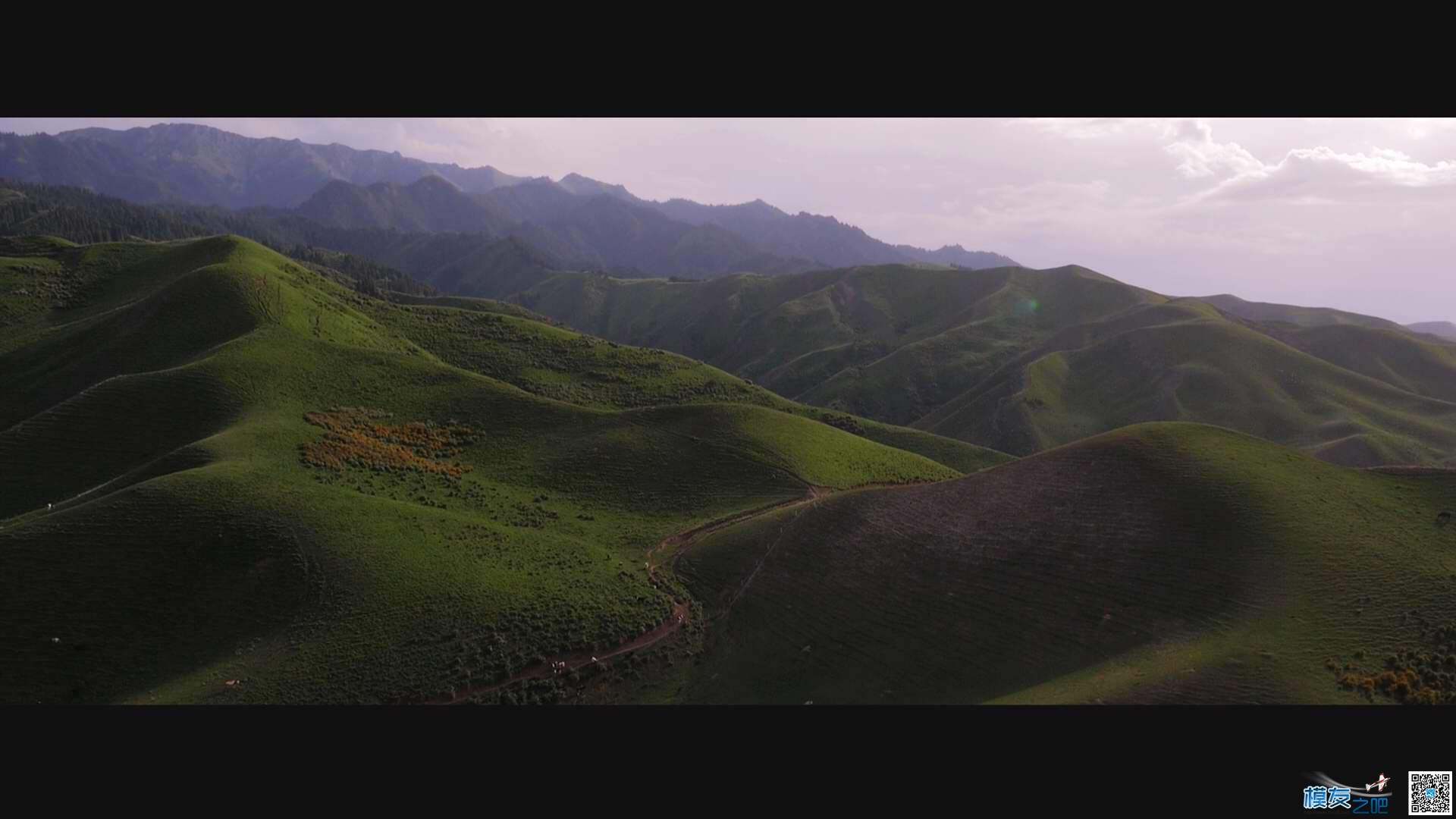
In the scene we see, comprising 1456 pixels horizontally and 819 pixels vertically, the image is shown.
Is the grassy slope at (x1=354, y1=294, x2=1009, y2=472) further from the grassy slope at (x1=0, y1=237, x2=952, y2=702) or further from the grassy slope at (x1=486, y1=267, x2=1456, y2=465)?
the grassy slope at (x1=486, y1=267, x2=1456, y2=465)

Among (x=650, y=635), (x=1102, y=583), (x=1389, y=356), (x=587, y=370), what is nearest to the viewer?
(x=1102, y=583)

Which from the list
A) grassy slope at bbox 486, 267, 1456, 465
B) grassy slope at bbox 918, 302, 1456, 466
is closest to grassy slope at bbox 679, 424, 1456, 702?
grassy slope at bbox 918, 302, 1456, 466

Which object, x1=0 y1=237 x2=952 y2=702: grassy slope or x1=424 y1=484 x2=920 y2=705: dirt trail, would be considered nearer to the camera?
x1=424 y1=484 x2=920 y2=705: dirt trail

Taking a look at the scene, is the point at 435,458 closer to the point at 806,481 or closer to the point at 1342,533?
the point at 806,481

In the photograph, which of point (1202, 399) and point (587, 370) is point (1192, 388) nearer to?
point (1202, 399)

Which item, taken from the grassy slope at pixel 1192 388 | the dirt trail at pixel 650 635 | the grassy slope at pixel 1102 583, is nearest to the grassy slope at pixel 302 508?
the dirt trail at pixel 650 635

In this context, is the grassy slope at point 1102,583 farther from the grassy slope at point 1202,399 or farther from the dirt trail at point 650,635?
the grassy slope at point 1202,399

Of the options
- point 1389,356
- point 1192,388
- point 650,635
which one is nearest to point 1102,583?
point 650,635
